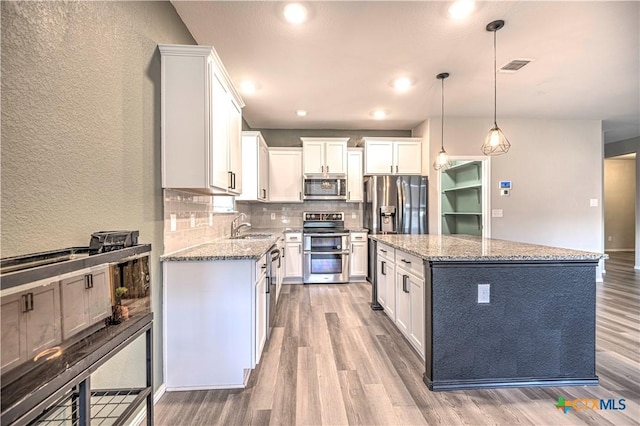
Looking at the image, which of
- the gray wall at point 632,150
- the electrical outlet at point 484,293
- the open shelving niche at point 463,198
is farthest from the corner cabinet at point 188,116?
the gray wall at point 632,150

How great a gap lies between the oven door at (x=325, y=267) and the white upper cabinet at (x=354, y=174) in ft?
3.47

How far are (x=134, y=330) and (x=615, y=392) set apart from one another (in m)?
2.83

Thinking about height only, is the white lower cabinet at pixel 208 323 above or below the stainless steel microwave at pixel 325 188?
below

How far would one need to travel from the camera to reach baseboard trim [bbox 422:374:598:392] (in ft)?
6.23

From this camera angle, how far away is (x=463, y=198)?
585 centimetres

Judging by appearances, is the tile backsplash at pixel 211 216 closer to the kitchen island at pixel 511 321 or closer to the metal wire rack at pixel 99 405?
the metal wire rack at pixel 99 405

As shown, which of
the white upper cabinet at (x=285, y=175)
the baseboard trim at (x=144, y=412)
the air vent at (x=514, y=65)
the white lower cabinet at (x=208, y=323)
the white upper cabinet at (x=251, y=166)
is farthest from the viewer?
the white upper cabinet at (x=285, y=175)

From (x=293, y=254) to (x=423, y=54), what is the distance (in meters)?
3.26

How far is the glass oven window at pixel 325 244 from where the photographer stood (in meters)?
4.69

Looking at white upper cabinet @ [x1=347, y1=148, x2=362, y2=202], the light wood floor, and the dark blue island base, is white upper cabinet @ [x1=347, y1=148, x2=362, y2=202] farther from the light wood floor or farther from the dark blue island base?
the dark blue island base

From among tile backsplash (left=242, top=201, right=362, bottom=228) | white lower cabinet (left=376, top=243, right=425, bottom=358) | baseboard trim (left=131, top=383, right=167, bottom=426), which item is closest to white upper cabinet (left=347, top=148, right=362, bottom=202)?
tile backsplash (left=242, top=201, right=362, bottom=228)

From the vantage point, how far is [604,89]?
3629mm

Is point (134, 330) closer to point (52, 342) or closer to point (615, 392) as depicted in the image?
point (52, 342)

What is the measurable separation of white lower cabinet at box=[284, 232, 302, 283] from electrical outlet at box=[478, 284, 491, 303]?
3.08m
